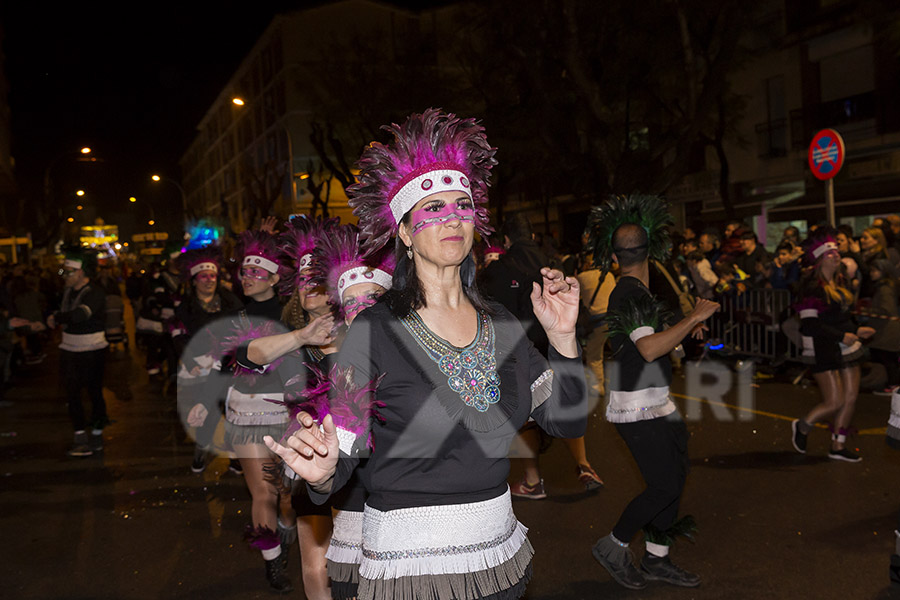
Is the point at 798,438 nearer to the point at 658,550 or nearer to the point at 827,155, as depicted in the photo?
the point at 658,550

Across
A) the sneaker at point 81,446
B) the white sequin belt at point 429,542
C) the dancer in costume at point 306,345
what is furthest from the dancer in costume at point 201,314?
the white sequin belt at point 429,542

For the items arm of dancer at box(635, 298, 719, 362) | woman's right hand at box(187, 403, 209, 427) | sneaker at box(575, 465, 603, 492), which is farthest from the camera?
sneaker at box(575, 465, 603, 492)

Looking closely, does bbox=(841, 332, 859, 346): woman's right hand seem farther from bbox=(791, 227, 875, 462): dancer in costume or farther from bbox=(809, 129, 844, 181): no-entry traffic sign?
bbox=(809, 129, 844, 181): no-entry traffic sign

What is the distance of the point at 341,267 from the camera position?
140 inches

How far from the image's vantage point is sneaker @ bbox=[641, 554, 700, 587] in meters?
4.41

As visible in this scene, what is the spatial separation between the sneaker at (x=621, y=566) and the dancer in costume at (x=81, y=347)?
19.5 feet

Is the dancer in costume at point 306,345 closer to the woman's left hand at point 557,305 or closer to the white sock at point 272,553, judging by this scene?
the white sock at point 272,553

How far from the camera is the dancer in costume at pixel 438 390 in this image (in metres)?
2.40

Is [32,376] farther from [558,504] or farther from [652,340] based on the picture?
[652,340]

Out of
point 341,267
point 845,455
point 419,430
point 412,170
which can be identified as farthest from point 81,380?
point 845,455

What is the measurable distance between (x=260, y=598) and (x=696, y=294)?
8966 mm

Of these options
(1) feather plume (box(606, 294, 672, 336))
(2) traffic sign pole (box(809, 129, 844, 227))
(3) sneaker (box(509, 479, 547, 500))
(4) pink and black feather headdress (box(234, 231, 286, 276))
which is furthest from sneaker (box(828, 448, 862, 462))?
(4) pink and black feather headdress (box(234, 231, 286, 276))

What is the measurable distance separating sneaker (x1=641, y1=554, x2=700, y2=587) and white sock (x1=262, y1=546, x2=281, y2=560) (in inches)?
84.3

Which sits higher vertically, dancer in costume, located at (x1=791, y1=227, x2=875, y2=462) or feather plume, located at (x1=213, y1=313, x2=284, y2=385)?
feather plume, located at (x1=213, y1=313, x2=284, y2=385)
